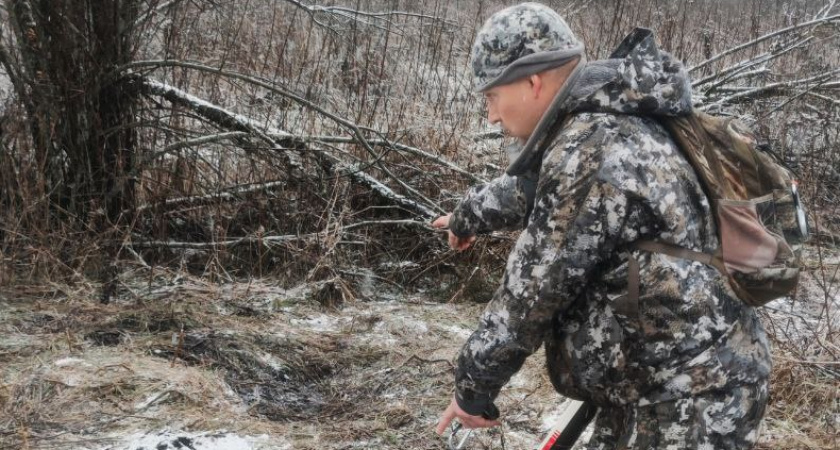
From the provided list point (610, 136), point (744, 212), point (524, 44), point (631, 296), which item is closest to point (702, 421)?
point (631, 296)

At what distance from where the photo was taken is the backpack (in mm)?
1642

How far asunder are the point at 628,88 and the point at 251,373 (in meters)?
2.57

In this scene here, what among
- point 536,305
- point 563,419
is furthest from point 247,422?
point 536,305

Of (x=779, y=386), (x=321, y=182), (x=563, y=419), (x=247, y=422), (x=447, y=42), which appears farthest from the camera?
(x=447, y=42)

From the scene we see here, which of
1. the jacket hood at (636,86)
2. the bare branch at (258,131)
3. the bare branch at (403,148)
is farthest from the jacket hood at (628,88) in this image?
the bare branch at (403,148)

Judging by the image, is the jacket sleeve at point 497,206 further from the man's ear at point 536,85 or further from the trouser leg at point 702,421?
the trouser leg at point 702,421

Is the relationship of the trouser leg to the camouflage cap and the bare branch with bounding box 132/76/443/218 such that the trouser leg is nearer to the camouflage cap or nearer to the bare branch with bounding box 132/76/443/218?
the camouflage cap

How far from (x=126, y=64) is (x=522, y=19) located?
3222 mm

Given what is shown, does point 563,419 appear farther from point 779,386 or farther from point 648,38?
point 779,386

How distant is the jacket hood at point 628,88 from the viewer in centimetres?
164

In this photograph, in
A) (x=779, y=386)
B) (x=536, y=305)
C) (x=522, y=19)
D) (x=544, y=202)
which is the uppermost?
(x=522, y=19)

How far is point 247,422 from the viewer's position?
3.18m

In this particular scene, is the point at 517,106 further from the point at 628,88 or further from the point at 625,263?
the point at 625,263

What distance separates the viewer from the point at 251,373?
3699 millimetres
